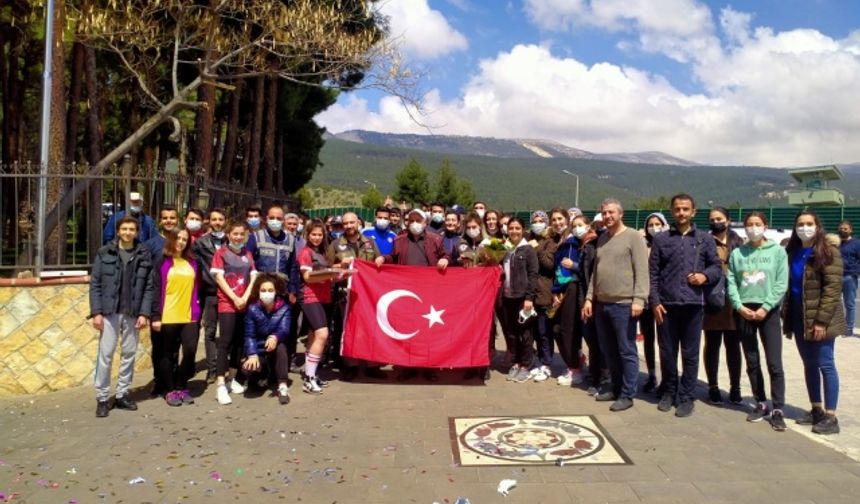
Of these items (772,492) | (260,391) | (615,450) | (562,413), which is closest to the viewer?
(772,492)

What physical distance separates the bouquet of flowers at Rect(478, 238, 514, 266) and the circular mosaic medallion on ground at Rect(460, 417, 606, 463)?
2217 mm

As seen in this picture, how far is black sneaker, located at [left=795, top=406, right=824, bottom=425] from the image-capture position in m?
5.53

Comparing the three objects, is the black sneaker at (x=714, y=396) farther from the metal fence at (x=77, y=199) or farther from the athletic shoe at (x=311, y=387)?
the metal fence at (x=77, y=199)

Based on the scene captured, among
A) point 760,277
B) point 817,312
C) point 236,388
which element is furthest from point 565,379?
point 236,388

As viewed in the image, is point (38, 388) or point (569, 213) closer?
point (38, 388)

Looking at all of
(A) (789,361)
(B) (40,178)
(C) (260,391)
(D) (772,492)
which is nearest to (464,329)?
(C) (260,391)

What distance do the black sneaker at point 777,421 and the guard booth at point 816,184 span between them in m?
57.1

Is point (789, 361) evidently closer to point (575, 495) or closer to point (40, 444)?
point (575, 495)

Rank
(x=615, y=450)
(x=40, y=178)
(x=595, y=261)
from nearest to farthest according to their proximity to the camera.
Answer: (x=615, y=450) → (x=595, y=261) → (x=40, y=178)

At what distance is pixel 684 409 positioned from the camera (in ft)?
19.6

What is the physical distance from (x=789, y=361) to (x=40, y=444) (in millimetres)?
8111

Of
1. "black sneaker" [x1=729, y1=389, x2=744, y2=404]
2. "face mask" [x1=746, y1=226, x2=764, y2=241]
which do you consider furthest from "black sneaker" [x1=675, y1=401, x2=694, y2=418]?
"face mask" [x1=746, y1=226, x2=764, y2=241]

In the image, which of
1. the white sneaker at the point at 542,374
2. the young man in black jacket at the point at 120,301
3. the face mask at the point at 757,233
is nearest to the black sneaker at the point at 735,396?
the face mask at the point at 757,233

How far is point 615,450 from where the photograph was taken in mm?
5070
